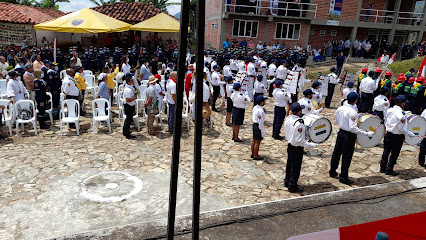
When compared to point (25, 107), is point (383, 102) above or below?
above

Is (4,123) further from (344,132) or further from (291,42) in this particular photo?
(291,42)

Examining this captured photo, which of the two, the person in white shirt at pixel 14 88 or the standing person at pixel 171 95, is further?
the standing person at pixel 171 95

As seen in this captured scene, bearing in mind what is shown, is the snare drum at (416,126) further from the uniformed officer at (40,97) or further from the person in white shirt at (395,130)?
the uniformed officer at (40,97)

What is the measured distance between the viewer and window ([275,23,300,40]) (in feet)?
85.7

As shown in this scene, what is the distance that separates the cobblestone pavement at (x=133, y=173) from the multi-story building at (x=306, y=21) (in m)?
17.4

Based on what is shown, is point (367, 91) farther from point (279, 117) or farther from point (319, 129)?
point (319, 129)

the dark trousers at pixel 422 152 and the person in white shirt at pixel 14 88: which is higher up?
the person in white shirt at pixel 14 88

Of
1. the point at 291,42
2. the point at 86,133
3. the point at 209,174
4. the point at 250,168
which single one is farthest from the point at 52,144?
the point at 291,42

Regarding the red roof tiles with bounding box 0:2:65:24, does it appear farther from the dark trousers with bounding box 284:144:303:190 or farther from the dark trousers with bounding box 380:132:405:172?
the dark trousers with bounding box 380:132:405:172

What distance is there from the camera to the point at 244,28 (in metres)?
25.6

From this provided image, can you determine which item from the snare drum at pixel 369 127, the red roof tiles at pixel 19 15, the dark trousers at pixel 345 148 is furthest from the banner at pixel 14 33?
the snare drum at pixel 369 127

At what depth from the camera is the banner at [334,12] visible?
2630 centimetres

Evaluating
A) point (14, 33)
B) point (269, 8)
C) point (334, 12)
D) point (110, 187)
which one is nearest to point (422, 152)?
point (110, 187)

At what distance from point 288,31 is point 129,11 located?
44.6ft
